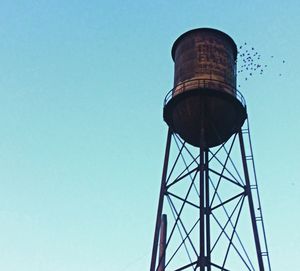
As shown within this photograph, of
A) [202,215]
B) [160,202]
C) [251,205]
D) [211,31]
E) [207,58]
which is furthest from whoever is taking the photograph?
[211,31]

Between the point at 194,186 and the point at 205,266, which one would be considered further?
the point at 194,186

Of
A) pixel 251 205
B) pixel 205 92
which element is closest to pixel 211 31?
pixel 205 92

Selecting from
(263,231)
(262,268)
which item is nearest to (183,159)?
(263,231)

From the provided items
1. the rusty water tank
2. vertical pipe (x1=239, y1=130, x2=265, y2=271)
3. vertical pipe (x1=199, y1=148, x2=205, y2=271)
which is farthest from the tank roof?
vertical pipe (x1=199, y1=148, x2=205, y2=271)

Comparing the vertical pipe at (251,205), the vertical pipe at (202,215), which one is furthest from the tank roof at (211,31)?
the vertical pipe at (202,215)

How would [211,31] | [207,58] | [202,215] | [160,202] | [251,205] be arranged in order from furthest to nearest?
[211,31] < [207,58] < [160,202] < [251,205] < [202,215]

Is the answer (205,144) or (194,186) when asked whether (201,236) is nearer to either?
(194,186)

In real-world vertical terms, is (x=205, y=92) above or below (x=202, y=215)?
above

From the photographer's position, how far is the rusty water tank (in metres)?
17.9

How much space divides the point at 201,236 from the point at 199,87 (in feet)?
18.6

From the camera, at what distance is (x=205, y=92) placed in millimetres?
17766

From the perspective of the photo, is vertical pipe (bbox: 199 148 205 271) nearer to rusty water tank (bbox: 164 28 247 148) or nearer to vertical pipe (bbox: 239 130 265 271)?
rusty water tank (bbox: 164 28 247 148)

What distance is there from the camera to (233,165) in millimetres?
18531

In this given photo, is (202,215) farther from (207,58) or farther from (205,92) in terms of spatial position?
(207,58)
